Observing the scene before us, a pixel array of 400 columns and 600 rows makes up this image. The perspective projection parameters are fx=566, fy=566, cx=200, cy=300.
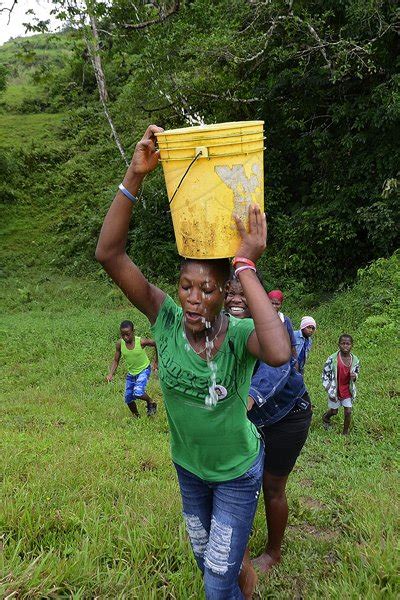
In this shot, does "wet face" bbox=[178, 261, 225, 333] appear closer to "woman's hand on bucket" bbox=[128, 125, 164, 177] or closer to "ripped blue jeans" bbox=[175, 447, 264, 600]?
"woman's hand on bucket" bbox=[128, 125, 164, 177]

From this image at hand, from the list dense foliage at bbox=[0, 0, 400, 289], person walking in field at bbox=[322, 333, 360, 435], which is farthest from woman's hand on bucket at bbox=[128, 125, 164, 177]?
dense foliage at bbox=[0, 0, 400, 289]

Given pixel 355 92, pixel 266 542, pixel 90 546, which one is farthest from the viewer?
pixel 355 92

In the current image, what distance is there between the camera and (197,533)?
2451 mm

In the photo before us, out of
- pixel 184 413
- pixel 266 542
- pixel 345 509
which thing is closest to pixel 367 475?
pixel 345 509

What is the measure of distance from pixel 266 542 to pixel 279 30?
11377 mm

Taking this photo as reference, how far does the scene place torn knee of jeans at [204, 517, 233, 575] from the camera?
7.41 feet

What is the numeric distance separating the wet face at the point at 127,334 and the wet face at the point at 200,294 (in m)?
5.10

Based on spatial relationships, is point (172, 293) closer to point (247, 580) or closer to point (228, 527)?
point (247, 580)

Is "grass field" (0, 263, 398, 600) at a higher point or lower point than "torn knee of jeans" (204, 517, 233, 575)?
lower

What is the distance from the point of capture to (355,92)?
42.9ft

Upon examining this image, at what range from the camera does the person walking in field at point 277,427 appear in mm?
2967

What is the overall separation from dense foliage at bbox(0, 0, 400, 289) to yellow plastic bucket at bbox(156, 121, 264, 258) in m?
8.06

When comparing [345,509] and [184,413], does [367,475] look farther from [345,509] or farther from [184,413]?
[184,413]

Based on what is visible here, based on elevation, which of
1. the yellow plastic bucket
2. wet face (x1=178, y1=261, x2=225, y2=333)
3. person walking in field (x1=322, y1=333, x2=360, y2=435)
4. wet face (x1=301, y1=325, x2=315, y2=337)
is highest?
the yellow plastic bucket
